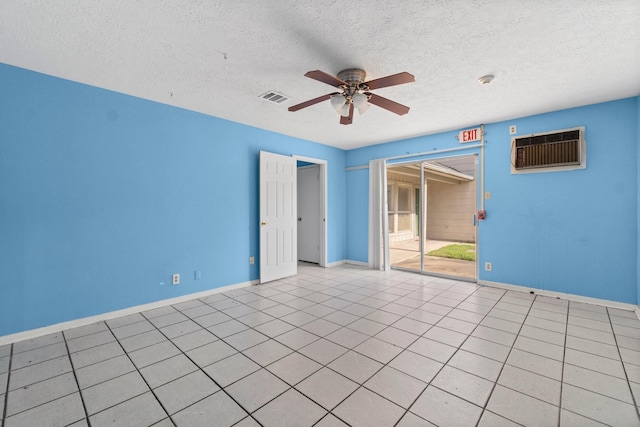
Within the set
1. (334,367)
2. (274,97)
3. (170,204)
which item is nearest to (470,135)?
(274,97)

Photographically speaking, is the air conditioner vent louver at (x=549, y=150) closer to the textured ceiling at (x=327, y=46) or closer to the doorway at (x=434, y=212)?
the textured ceiling at (x=327, y=46)

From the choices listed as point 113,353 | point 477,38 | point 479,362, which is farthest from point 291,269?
point 477,38

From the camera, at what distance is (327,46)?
7.57 ft

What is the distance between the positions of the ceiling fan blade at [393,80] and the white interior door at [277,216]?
2.55 meters

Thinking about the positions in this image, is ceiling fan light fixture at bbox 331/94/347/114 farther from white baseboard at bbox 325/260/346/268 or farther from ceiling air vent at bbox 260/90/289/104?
white baseboard at bbox 325/260/346/268

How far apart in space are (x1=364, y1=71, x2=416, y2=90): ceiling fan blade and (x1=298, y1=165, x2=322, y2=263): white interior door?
3.68 metres

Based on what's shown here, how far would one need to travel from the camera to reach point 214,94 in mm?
3291

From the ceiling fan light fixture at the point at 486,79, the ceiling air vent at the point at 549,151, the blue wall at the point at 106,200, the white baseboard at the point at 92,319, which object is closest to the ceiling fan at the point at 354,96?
the ceiling fan light fixture at the point at 486,79

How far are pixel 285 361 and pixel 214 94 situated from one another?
3003 mm

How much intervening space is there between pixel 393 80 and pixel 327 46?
2.05ft

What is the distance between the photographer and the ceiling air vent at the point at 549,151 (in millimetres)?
3621

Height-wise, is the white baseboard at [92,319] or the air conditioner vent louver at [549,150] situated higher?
the air conditioner vent louver at [549,150]

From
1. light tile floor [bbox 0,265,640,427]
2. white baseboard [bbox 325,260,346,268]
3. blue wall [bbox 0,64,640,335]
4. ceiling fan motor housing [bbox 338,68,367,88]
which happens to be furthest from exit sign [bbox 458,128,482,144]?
white baseboard [bbox 325,260,346,268]

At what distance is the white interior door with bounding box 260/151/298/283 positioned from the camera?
461cm
